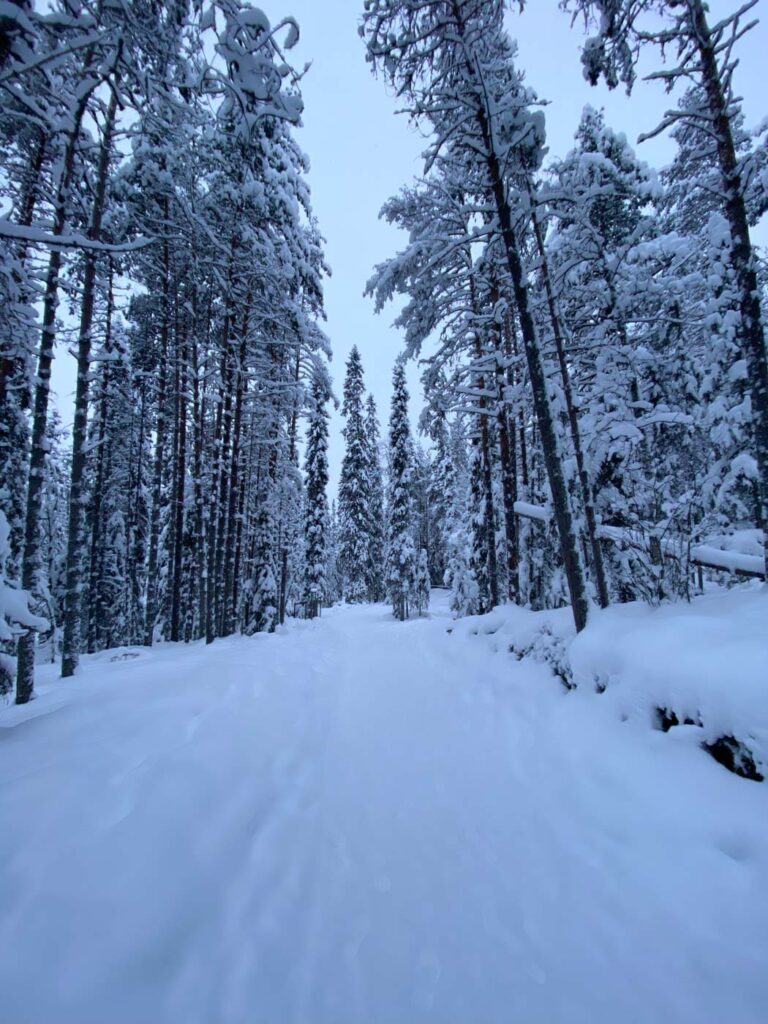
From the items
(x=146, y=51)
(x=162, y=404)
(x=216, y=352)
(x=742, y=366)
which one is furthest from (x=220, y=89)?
(x=162, y=404)

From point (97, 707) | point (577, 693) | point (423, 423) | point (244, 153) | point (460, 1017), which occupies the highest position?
point (244, 153)

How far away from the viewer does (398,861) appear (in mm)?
3045

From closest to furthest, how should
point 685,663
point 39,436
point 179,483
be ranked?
point 685,663 → point 39,436 → point 179,483

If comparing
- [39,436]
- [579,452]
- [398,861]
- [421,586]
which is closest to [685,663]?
[398,861]

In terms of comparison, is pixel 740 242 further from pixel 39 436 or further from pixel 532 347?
pixel 39 436

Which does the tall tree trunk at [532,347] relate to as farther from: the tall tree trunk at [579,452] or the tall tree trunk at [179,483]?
the tall tree trunk at [179,483]

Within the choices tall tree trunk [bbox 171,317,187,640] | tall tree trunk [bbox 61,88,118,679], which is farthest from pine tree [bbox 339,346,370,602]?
tall tree trunk [bbox 61,88,118,679]

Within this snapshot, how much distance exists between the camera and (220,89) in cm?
466

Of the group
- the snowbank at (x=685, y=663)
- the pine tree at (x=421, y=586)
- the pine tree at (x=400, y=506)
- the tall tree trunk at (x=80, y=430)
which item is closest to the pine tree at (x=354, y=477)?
the pine tree at (x=400, y=506)

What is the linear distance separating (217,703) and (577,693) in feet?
14.2

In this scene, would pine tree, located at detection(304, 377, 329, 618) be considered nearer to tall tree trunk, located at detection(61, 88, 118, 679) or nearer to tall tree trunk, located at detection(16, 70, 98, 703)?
tall tree trunk, located at detection(61, 88, 118, 679)

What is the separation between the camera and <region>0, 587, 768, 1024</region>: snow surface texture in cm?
200

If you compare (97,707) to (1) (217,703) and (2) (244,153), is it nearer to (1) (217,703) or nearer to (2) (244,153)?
(1) (217,703)

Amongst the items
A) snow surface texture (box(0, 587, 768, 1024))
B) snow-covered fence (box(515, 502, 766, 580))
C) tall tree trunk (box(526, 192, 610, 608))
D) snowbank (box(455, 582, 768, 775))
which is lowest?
snow surface texture (box(0, 587, 768, 1024))
